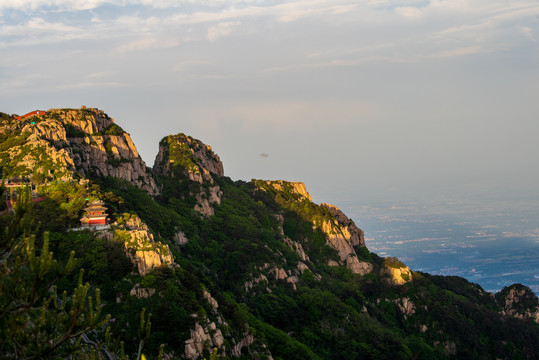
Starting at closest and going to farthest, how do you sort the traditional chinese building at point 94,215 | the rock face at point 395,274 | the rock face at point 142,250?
the rock face at point 142,250 < the traditional chinese building at point 94,215 < the rock face at point 395,274

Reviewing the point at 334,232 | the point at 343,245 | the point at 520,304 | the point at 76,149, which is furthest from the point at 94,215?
the point at 520,304

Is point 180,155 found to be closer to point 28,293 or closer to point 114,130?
point 114,130

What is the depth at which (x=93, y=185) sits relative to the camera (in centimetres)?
6169

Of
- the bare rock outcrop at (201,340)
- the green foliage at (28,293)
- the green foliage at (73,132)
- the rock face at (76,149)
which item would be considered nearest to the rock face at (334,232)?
the rock face at (76,149)

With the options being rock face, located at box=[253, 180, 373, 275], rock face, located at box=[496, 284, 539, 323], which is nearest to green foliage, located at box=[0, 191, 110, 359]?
rock face, located at box=[253, 180, 373, 275]

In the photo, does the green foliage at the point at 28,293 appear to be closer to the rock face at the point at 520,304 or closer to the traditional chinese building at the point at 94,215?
the traditional chinese building at the point at 94,215

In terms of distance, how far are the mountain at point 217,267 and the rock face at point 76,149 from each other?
0.72 feet

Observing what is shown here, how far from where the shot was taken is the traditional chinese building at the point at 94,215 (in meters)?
52.5

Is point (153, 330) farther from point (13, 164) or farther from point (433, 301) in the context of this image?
point (433, 301)

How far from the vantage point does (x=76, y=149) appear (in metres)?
72.1

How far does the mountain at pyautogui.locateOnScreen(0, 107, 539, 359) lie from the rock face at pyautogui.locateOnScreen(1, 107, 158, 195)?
22 centimetres

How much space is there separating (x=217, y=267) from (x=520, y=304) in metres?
52.4

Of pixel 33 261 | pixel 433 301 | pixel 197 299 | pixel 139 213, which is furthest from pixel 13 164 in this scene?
pixel 433 301

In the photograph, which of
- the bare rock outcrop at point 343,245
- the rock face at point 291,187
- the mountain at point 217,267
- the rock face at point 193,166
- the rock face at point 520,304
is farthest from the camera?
the rock face at point 291,187
